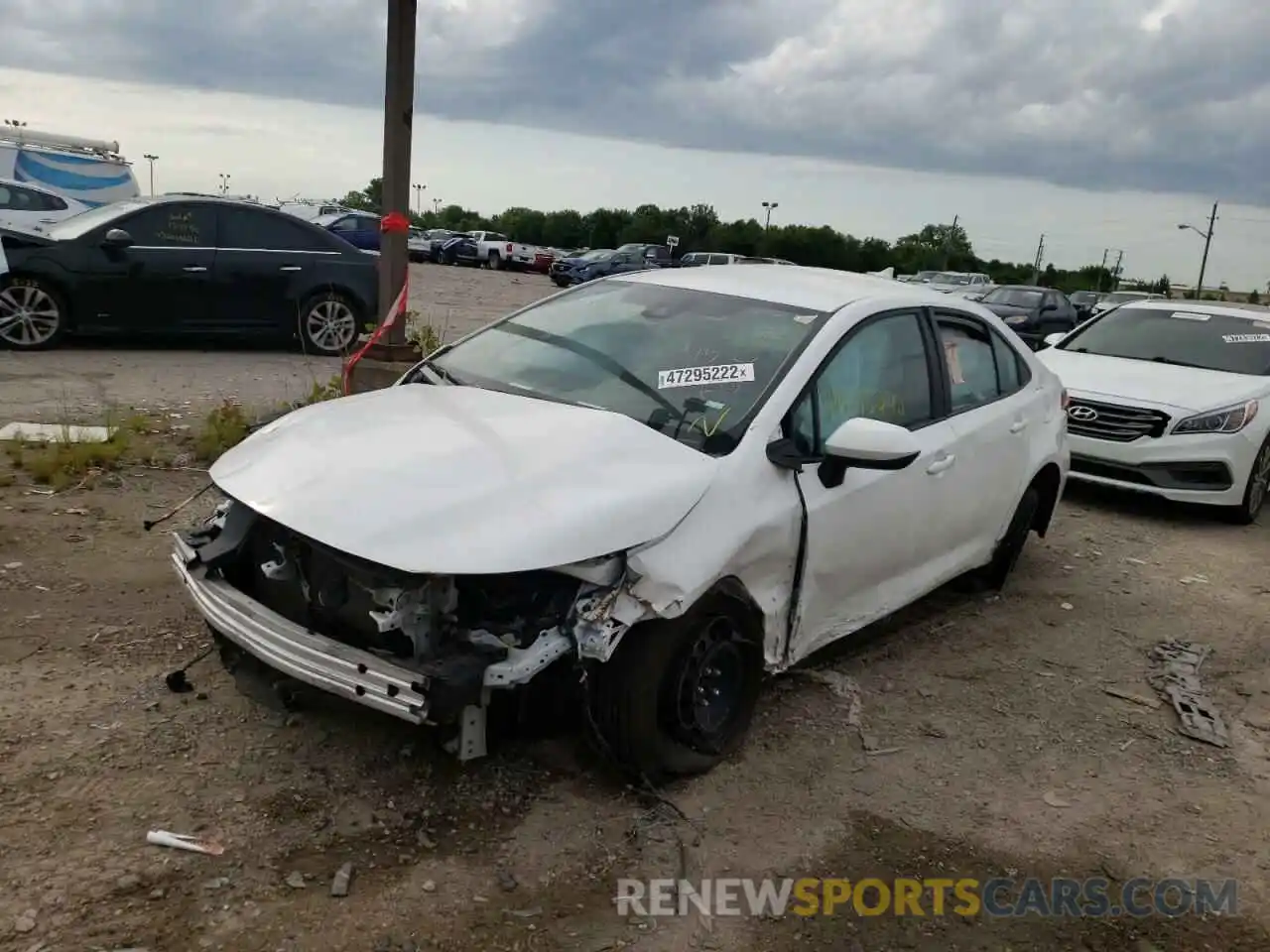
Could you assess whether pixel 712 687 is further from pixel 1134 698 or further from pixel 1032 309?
pixel 1032 309

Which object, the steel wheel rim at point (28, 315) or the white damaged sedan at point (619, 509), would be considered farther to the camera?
the steel wheel rim at point (28, 315)

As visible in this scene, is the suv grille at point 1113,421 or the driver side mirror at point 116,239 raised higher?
the driver side mirror at point 116,239

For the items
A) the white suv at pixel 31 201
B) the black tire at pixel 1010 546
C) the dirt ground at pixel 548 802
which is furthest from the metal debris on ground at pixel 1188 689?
the white suv at pixel 31 201

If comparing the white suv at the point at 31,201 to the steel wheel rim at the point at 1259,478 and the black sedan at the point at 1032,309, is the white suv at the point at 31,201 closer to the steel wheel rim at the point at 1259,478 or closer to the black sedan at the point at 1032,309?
the steel wheel rim at the point at 1259,478

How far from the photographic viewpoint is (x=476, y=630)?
3135 millimetres

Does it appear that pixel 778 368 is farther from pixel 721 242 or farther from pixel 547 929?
pixel 721 242

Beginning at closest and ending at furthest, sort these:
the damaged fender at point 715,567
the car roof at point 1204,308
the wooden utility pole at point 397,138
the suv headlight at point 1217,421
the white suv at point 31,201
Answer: the damaged fender at point 715,567
the wooden utility pole at point 397,138
the suv headlight at point 1217,421
the car roof at point 1204,308
the white suv at point 31,201

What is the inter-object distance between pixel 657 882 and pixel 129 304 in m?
9.09

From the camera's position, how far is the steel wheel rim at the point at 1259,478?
7927mm

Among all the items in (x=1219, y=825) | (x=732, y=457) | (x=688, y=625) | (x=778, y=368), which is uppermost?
(x=778, y=368)

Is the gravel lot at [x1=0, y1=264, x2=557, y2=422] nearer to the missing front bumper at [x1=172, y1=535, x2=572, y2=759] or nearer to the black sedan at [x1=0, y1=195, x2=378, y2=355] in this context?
the black sedan at [x1=0, y1=195, x2=378, y2=355]

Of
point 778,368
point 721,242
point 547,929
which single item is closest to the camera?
Answer: point 547,929

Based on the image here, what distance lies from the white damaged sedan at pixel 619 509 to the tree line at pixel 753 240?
63.2m

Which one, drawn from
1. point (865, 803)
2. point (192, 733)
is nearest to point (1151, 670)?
point (865, 803)
